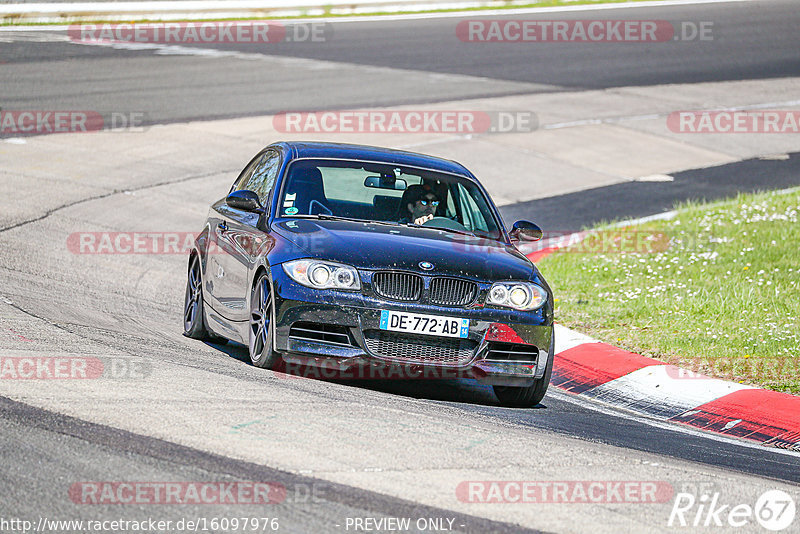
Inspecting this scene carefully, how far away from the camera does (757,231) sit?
13820 millimetres

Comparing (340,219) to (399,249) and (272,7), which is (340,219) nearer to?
(399,249)

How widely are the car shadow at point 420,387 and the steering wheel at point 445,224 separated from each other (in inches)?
43.6

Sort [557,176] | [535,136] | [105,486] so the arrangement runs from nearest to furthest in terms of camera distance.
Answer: [105,486]
[557,176]
[535,136]

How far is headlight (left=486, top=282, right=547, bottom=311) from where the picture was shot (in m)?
7.74

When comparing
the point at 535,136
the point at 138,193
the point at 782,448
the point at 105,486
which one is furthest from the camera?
the point at 535,136

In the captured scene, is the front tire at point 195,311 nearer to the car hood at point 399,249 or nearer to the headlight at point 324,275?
the car hood at point 399,249

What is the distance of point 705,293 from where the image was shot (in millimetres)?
11266

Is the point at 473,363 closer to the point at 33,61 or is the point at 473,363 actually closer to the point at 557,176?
the point at 557,176

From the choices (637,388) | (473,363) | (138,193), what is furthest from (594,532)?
(138,193)

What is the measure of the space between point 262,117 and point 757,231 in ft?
30.8

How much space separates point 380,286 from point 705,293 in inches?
186

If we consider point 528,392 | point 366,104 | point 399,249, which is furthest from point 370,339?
point 366,104

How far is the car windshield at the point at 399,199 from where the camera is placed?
8.66 meters

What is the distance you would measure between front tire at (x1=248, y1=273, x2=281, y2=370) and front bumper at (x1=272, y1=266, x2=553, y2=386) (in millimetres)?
115
